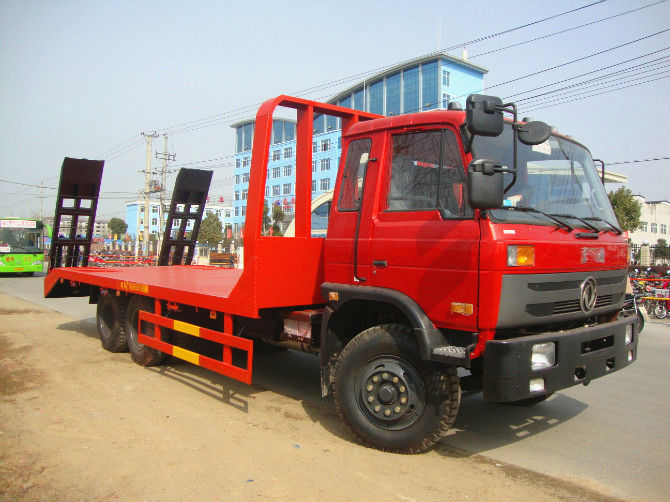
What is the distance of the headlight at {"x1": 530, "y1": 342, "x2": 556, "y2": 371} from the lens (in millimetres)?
3490

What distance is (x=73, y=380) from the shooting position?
6.17 metres

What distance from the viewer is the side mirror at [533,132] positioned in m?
3.57

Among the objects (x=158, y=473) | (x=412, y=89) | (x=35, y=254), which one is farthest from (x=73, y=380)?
(x=412, y=89)

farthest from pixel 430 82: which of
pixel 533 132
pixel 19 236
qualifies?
pixel 533 132

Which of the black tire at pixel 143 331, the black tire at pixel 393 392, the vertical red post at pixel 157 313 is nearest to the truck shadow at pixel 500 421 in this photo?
the black tire at pixel 393 392

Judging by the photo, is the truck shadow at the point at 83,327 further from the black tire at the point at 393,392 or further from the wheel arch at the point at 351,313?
the black tire at the point at 393,392

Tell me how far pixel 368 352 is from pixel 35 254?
28702mm

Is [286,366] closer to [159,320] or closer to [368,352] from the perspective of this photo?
[159,320]

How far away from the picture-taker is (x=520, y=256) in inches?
137

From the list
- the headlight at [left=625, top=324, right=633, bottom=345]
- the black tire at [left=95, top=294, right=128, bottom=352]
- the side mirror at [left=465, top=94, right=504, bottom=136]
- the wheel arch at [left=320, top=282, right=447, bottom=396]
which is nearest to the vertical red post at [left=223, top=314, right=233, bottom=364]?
the wheel arch at [left=320, top=282, right=447, bottom=396]

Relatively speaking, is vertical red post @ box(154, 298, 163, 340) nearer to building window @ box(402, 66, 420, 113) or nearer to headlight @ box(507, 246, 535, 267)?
headlight @ box(507, 246, 535, 267)

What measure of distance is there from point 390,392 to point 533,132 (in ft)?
6.91

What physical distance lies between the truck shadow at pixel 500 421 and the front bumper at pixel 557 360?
0.92 m

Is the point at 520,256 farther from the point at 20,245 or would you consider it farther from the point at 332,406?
the point at 20,245
